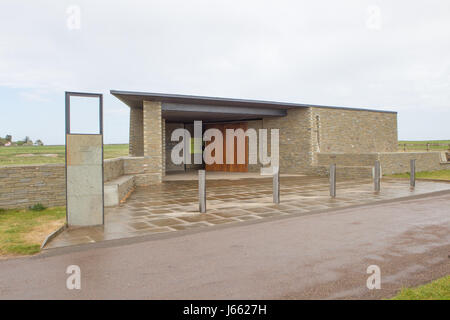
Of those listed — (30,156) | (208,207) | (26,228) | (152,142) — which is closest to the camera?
(26,228)

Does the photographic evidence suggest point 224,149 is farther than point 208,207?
Yes

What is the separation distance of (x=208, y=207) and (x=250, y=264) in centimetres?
459

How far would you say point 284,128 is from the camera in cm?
2064

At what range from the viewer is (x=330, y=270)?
4336 millimetres

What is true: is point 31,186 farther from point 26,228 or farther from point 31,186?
point 26,228

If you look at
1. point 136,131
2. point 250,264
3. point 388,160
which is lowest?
point 250,264

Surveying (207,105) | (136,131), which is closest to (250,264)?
(207,105)

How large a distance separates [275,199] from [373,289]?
19.3 ft

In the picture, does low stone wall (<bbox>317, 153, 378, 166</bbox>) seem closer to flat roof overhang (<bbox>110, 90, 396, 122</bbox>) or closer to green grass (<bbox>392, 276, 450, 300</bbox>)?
flat roof overhang (<bbox>110, 90, 396, 122</bbox>)

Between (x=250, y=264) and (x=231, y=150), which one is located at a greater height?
(x=231, y=150)

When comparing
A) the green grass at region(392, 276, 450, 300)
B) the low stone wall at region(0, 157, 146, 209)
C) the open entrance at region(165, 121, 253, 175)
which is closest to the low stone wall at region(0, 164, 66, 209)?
the low stone wall at region(0, 157, 146, 209)

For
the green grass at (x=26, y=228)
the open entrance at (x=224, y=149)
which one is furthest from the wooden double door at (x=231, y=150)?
the green grass at (x=26, y=228)
